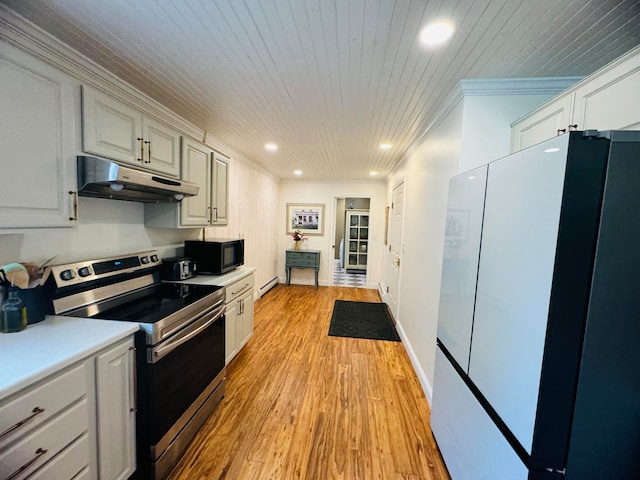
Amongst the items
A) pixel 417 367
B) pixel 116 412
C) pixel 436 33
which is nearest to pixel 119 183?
pixel 116 412

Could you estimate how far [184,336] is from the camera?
1670 millimetres

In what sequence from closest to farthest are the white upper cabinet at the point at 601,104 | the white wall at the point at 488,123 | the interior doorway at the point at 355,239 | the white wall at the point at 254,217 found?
1. the white upper cabinet at the point at 601,104
2. the white wall at the point at 488,123
3. the white wall at the point at 254,217
4. the interior doorway at the point at 355,239

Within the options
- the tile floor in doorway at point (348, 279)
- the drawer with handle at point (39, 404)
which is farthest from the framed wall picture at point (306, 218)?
the drawer with handle at point (39, 404)

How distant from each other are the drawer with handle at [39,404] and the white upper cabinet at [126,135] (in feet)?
3.93

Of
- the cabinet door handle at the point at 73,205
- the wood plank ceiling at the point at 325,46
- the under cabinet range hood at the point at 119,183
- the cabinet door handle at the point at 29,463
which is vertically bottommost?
the cabinet door handle at the point at 29,463

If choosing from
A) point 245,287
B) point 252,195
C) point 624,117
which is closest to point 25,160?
point 245,287

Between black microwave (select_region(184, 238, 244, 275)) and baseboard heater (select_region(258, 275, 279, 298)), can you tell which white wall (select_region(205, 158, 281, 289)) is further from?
black microwave (select_region(184, 238, 244, 275))

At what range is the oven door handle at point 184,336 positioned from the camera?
4.73 feet

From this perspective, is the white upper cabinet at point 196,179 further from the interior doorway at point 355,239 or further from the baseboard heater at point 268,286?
the interior doorway at point 355,239

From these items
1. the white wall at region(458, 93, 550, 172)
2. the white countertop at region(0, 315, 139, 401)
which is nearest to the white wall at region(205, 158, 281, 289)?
the white countertop at region(0, 315, 139, 401)

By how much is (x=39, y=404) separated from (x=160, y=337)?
51 centimetres

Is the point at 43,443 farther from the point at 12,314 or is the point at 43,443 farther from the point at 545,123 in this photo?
the point at 545,123

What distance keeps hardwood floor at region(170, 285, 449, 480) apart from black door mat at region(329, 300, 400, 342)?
21 cm

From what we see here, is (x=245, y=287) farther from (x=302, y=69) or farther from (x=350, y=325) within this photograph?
(x=302, y=69)
